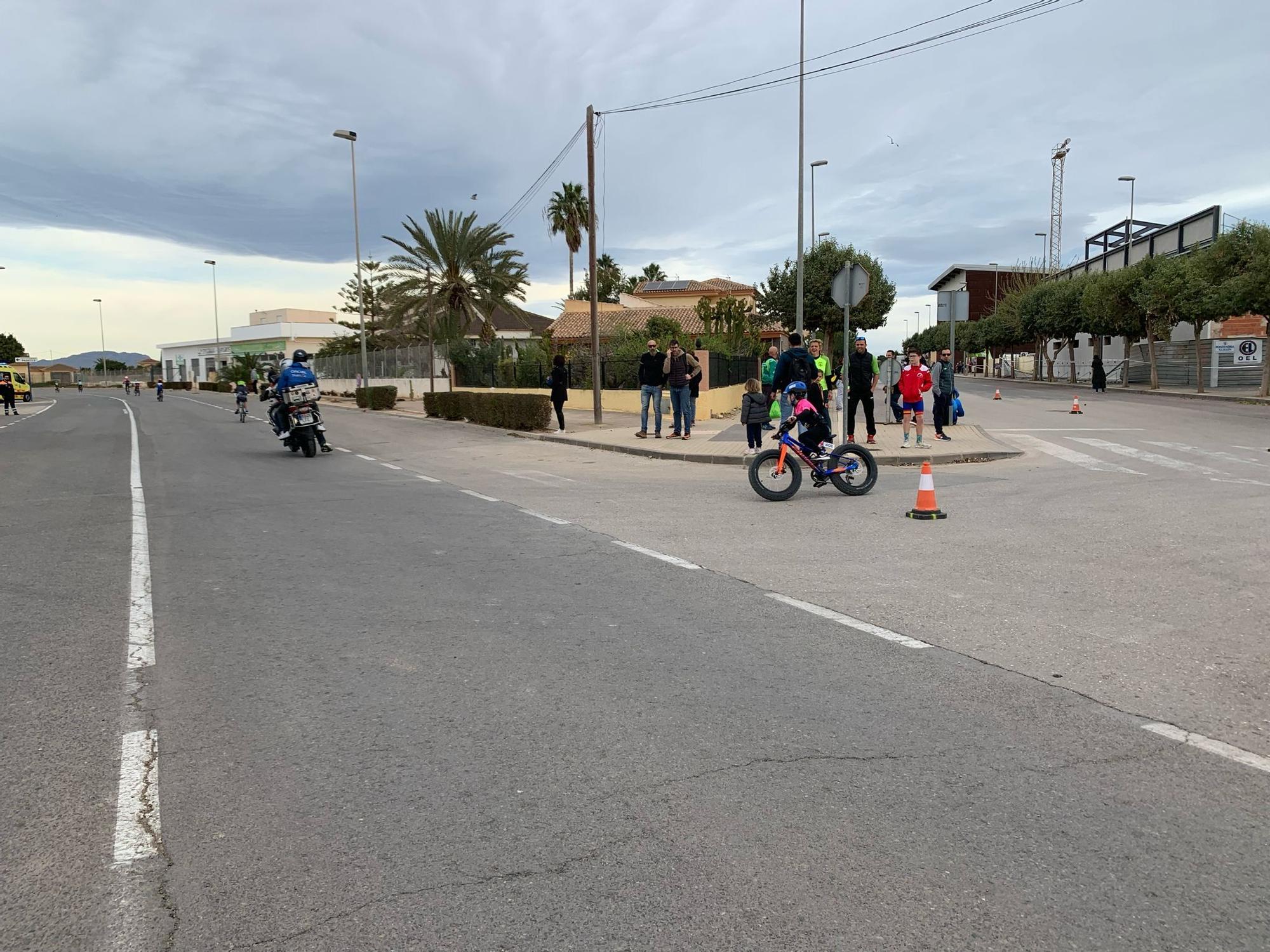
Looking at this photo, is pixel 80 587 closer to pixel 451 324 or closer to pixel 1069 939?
pixel 1069 939

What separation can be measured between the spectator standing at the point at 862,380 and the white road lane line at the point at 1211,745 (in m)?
12.1

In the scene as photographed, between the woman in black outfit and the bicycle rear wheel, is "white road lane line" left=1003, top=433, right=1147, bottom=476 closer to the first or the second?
the bicycle rear wheel

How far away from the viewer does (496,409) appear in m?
25.2

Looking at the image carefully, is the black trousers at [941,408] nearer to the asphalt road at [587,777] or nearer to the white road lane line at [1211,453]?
the white road lane line at [1211,453]

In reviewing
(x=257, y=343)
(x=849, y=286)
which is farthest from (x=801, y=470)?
(x=257, y=343)

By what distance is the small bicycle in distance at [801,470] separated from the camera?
10.8 m

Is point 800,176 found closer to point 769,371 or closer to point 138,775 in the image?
point 769,371

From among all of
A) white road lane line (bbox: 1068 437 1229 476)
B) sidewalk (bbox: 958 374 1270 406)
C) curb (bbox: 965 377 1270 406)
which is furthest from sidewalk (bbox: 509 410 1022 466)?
sidewalk (bbox: 958 374 1270 406)

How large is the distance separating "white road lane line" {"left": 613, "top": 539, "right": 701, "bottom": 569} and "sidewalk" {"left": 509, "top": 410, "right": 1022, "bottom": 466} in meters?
7.56

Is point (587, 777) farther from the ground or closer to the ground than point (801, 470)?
closer to the ground

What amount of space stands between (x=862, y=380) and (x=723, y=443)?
11.1 ft

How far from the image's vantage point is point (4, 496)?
11.7 metres

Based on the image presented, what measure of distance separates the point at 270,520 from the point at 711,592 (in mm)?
5316

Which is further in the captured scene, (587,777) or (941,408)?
(941,408)
